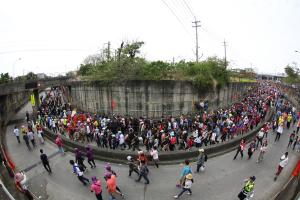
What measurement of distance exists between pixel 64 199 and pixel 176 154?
248 inches

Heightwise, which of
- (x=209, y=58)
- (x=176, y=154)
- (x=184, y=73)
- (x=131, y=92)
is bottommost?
(x=176, y=154)

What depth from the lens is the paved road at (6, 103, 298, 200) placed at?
28.9ft

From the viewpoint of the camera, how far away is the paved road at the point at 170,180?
8812 mm

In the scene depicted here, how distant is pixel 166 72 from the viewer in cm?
2084

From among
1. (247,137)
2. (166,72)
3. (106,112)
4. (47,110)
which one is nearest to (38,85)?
(47,110)

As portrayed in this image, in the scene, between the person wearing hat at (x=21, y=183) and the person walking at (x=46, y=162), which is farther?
the person walking at (x=46, y=162)

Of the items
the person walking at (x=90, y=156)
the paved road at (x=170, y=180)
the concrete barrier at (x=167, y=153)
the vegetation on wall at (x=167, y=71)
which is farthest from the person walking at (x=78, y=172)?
the vegetation on wall at (x=167, y=71)

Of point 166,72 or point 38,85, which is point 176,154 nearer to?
point 166,72

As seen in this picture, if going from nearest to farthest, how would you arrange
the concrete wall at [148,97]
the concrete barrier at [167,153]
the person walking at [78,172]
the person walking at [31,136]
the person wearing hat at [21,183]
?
the person wearing hat at [21,183]
the person walking at [78,172]
the concrete barrier at [167,153]
the person walking at [31,136]
the concrete wall at [148,97]

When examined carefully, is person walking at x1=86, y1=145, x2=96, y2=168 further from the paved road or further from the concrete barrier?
the concrete barrier

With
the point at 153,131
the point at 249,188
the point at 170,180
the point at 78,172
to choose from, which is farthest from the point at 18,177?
the point at 249,188

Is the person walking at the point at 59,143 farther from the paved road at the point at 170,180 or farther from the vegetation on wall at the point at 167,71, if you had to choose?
the vegetation on wall at the point at 167,71

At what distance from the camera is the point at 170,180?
391 inches

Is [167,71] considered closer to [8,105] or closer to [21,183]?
[21,183]
